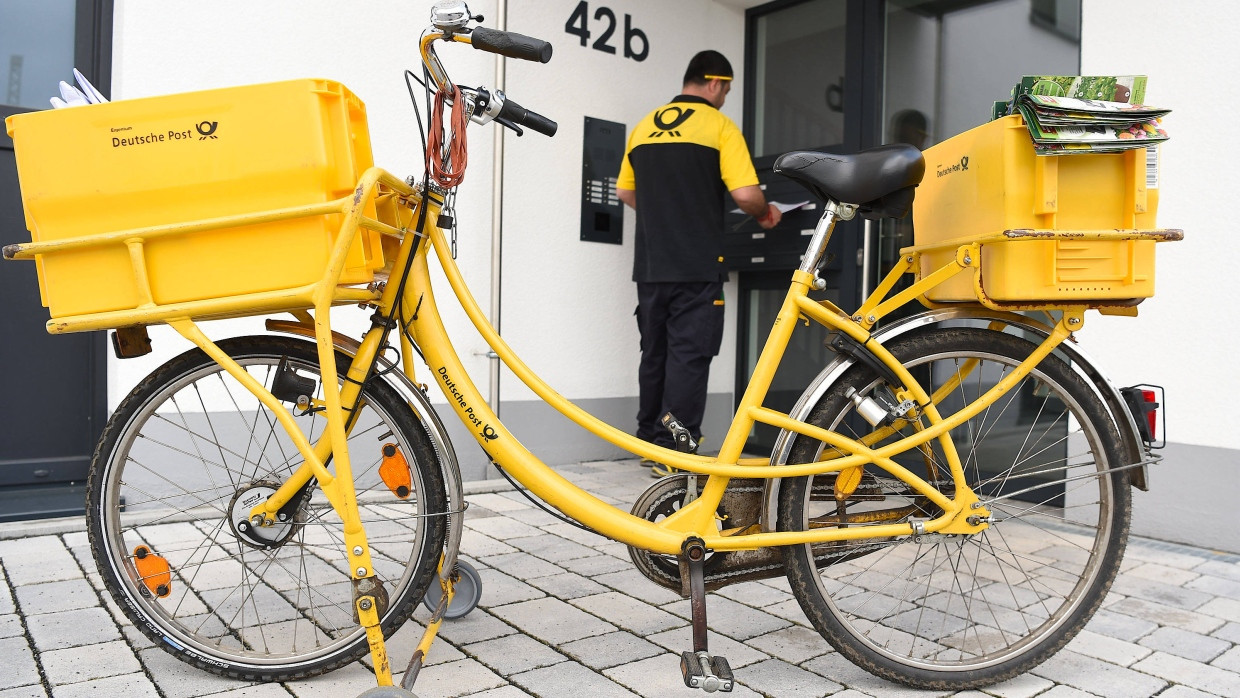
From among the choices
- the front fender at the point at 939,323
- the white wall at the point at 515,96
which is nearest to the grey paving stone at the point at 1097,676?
the front fender at the point at 939,323

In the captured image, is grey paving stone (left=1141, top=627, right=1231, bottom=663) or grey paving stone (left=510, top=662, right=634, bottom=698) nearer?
grey paving stone (left=510, top=662, right=634, bottom=698)

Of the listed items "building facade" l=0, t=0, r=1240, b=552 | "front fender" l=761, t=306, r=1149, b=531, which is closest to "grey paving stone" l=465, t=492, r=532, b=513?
"building facade" l=0, t=0, r=1240, b=552

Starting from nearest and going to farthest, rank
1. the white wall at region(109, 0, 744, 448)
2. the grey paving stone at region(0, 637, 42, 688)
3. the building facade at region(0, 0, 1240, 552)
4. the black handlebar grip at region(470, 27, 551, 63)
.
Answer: the black handlebar grip at region(470, 27, 551, 63), the grey paving stone at region(0, 637, 42, 688), the building facade at region(0, 0, 1240, 552), the white wall at region(109, 0, 744, 448)

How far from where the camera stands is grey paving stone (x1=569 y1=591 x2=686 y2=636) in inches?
93.4

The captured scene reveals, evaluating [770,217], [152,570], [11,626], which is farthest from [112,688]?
[770,217]

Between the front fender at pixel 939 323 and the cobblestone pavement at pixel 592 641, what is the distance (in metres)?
0.45

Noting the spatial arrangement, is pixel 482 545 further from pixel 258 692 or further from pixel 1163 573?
pixel 1163 573

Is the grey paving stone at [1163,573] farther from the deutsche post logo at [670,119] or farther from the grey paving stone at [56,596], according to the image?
the grey paving stone at [56,596]

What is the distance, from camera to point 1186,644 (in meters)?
2.33

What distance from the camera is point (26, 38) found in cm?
342

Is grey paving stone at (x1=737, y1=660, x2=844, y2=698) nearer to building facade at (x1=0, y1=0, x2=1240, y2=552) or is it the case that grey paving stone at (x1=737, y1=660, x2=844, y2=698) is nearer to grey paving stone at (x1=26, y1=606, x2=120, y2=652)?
grey paving stone at (x1=26, y1=606, x2=120, y2=652)

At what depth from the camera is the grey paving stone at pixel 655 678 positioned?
1.97 metres

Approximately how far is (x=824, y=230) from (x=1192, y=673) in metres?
1.40

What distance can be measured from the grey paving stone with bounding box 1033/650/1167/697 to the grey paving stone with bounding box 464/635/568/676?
1186 mm
